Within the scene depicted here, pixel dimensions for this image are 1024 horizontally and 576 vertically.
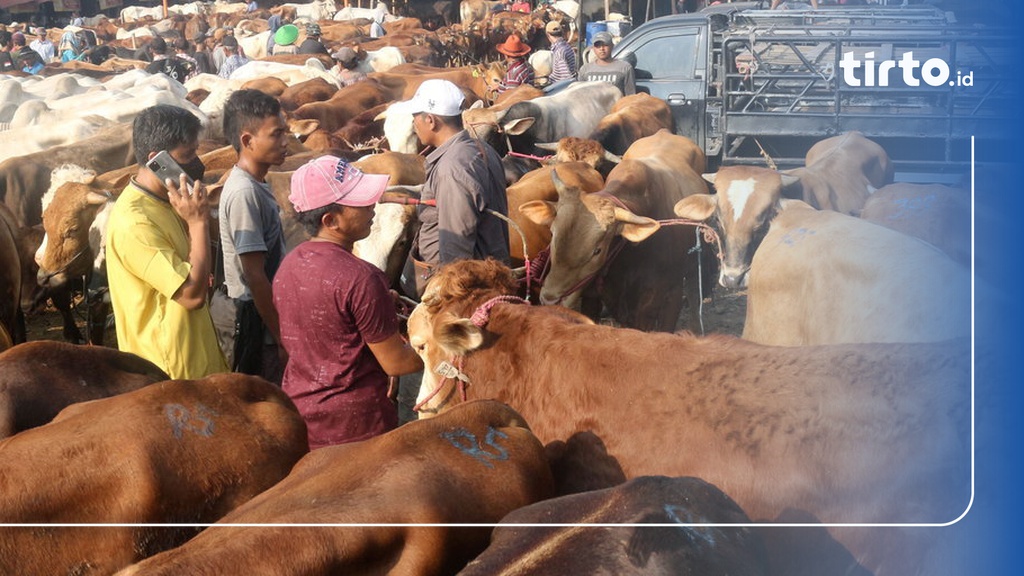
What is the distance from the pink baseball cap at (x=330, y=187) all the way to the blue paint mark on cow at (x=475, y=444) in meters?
0.90

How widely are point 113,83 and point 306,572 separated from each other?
14607mm

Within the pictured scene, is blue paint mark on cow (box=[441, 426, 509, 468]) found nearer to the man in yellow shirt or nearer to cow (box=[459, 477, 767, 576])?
cow (box=[459, 477, 767, 576])

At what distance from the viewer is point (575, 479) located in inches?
124

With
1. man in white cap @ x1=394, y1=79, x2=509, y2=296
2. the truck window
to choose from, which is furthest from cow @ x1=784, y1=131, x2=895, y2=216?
the truck window

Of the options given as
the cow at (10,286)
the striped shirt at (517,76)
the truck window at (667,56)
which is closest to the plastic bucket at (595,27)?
the striped shirt at (517,76)

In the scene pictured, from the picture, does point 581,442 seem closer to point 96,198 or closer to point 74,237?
point 96,198

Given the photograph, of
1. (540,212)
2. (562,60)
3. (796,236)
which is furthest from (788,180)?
(562,60)

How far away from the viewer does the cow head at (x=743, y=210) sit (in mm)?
4797

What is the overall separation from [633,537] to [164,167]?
2.50 metres

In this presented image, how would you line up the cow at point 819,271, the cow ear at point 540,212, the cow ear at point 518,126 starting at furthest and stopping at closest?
the cow ear at point 518,126 → the cow ear at point 540,212 → the cow at point 819,271

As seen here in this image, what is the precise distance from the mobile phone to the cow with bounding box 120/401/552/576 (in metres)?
1.50

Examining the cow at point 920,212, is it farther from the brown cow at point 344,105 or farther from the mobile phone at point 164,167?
the brown cow at point 344,105

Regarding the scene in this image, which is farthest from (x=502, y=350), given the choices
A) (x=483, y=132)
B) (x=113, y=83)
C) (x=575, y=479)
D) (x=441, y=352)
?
(x=113, y=83)

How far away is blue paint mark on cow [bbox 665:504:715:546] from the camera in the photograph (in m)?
2.31
